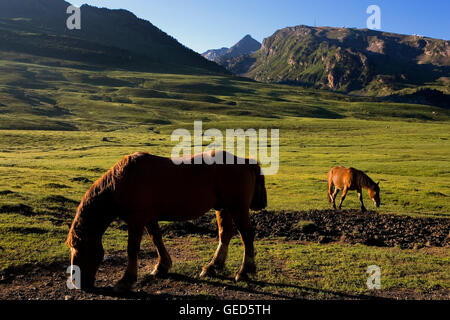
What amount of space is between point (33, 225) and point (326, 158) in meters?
41.0

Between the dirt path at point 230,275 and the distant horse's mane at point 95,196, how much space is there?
1.34 meters

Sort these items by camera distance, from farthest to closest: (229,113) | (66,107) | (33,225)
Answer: (229,113) → (66,107) → (33,225)

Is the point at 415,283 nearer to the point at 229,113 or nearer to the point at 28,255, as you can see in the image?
the point at 28,255

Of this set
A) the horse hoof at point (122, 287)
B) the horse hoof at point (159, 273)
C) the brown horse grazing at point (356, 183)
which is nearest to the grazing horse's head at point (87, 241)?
the horse hoof at point (122, 287)

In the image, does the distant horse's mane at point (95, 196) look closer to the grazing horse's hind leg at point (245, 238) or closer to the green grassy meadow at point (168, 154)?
the green grassy meadow at point (168, 154)

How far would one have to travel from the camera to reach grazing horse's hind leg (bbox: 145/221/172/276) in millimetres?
8594

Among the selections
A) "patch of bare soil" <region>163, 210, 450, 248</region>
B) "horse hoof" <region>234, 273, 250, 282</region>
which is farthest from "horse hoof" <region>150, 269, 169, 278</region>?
"patch of bare soil" <region>163, 210, 450, 248</region>

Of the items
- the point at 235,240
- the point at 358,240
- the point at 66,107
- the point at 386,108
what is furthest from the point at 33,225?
the point at 386,108

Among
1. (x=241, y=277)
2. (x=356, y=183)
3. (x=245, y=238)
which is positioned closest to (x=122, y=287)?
(x=241, y=277)

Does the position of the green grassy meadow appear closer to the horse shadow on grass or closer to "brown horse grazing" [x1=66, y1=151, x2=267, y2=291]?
the horse shadow on grass

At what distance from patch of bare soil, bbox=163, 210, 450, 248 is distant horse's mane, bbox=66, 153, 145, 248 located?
6.25m

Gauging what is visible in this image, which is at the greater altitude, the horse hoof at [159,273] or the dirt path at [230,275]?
the horse hoof at [159,273]

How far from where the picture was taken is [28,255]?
990cm

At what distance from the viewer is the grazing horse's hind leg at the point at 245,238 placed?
8523mm
